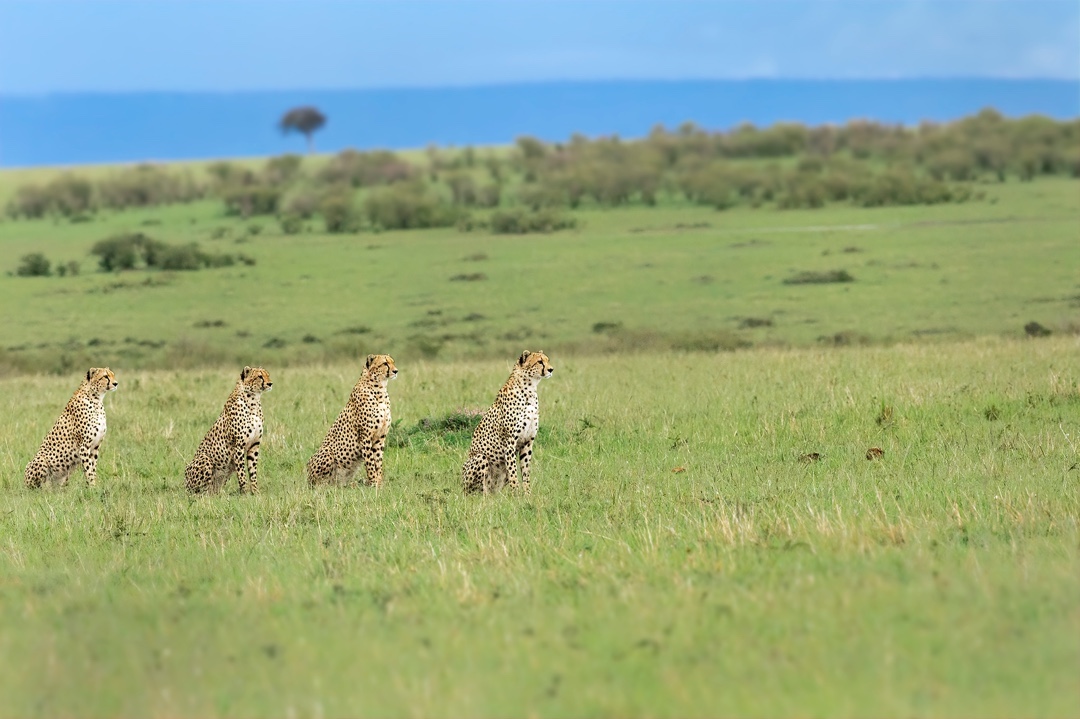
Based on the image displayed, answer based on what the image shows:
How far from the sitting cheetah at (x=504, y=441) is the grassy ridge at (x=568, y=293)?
36.7 ft

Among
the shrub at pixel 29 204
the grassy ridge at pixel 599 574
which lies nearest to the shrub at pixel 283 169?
the shrub at pixel 29 204

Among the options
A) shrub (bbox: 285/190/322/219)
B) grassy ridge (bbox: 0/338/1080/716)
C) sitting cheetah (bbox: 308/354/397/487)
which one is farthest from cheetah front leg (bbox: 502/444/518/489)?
shrub (bbox: 285/190/322/219)

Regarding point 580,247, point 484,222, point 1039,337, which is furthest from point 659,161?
point 1039,337

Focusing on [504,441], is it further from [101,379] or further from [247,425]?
[101,379]

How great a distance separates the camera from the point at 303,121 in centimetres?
10412

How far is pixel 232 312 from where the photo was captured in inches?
1057

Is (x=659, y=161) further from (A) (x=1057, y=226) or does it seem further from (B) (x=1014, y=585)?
(B) (x=1014, y=585)

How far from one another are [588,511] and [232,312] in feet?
63.9

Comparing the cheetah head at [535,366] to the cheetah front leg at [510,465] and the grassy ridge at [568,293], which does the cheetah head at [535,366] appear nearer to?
the cheetah front leg at [510,465]

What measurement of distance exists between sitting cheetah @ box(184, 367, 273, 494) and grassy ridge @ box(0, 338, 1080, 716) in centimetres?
18

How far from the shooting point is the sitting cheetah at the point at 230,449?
388 inches

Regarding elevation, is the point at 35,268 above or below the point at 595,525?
above

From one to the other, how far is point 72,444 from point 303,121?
96352 millimetres

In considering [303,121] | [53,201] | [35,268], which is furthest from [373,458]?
[303,121]
